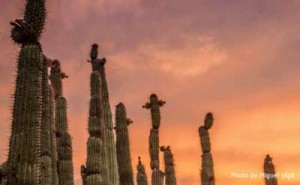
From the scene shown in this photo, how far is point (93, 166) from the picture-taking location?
1283 cm

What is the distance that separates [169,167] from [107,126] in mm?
5226

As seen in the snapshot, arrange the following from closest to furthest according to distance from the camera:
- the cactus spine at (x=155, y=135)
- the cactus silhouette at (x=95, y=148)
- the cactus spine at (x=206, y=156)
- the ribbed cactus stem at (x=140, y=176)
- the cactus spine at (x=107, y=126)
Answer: the cactus silhouette at (x=95, y=148)
the cactus spine at (x=107, y=126)
the cactus spine at (x=155, y=135)
the cactus spine at (x=206, y=156)
the ribbed cactus stem at (x=140, y=176)

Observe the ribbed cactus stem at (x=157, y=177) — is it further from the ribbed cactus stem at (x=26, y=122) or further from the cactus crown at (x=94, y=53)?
the ribbed cactus stem at (x=26, y=122)

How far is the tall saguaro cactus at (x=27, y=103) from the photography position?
8.62 m

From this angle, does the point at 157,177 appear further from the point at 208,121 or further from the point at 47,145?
the point at 47,145

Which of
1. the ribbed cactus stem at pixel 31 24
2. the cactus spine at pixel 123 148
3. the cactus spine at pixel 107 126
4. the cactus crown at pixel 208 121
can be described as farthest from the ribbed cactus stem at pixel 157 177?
the ribbed cactus stem at pixel 31 24

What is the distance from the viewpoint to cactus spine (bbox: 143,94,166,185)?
1902cm

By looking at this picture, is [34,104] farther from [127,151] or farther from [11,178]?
[127,151]

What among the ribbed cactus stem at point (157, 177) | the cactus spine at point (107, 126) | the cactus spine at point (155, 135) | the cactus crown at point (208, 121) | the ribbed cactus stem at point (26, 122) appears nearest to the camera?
the ribbed cactus stem at point (26, 122)

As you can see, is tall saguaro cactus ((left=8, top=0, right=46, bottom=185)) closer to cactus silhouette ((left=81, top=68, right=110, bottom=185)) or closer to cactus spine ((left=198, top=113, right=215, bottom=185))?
cactus silhouette ((left=81, top=68, right=110, bottom=185))

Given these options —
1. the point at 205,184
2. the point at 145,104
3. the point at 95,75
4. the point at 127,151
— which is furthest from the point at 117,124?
the point at 205,184

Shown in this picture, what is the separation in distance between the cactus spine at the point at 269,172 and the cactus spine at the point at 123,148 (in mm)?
9392

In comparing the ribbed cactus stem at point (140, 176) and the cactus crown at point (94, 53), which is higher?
the cactus crown at point (94, 53)

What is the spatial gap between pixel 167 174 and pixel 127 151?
4766 mm
